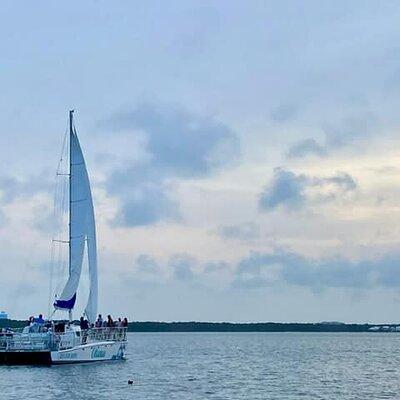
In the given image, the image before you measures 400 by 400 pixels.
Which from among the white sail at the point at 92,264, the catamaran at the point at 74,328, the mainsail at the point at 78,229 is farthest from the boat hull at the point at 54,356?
the white sail at the point at 92,264

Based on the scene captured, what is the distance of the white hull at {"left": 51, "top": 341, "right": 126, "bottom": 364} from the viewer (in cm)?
5744

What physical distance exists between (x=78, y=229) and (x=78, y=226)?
224 millimetres

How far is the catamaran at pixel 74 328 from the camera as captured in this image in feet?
188

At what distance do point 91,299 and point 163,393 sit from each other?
20.8m

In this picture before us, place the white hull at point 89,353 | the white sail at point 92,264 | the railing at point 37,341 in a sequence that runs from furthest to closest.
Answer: the white sail at point 92,264
the white hull at point 89,353
the railing at point 37,341

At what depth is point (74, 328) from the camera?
58.7 metres

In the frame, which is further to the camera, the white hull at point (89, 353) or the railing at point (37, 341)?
the white hull at point (89, 353)

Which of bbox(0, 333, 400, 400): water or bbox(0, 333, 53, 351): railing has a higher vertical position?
bbox(0, 333, 53, 351): railing

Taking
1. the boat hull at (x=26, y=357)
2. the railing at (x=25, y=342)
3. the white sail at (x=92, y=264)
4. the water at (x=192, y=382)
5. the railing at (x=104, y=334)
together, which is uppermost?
the white sail at (x=92, y=264)

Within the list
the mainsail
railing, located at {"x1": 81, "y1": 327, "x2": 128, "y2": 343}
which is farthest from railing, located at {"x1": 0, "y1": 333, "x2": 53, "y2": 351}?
the mainsail

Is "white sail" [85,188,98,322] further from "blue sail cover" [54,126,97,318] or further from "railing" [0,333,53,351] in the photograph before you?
"railing" [0,333,53,351]

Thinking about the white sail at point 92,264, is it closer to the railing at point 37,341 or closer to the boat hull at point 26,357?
the railing at point 37,341

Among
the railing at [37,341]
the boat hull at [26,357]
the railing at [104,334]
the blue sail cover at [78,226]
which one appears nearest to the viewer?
the boat hull at [26,357]

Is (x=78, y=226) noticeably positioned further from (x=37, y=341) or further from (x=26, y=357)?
(x=26, y=357)
